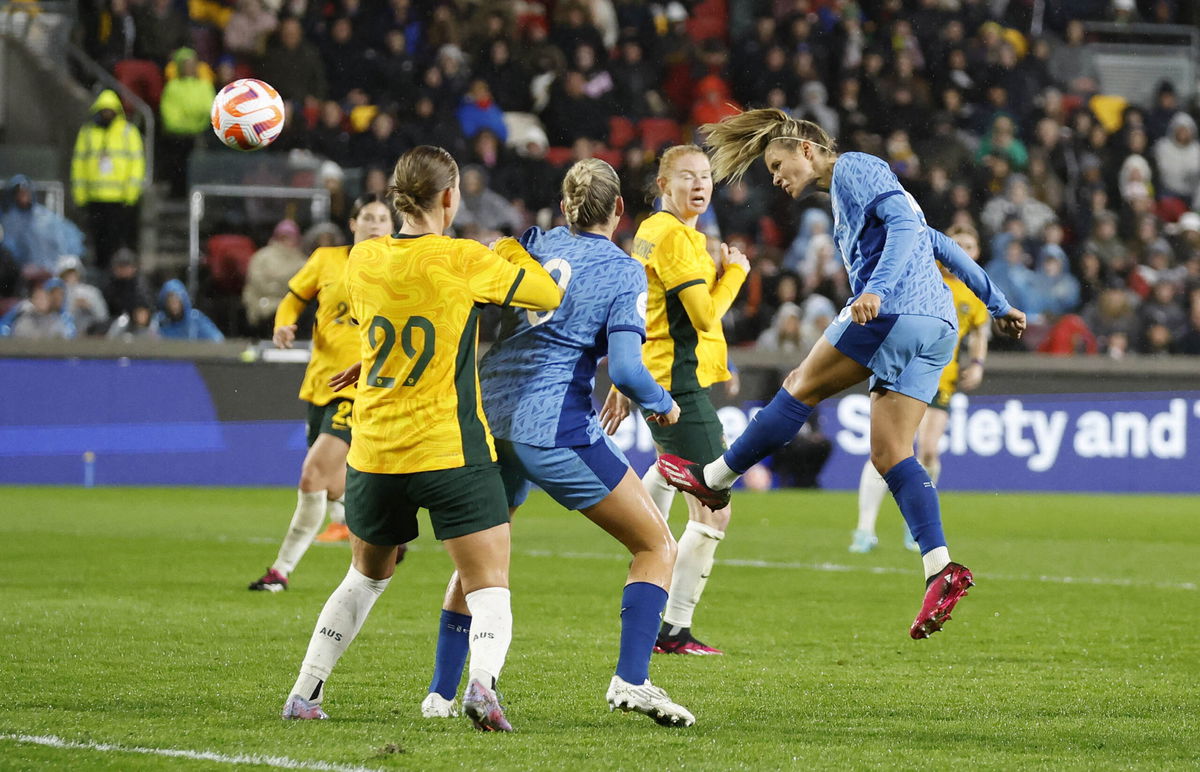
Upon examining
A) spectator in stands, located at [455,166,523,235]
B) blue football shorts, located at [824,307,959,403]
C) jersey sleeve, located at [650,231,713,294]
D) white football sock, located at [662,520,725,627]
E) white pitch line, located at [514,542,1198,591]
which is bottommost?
white pitch line, located at [514,542,1198,591]

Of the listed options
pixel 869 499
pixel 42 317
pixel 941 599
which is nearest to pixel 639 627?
pixel 941 599

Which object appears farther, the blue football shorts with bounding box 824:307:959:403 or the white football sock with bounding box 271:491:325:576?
the white football sock with bounding box 271:491:325:576

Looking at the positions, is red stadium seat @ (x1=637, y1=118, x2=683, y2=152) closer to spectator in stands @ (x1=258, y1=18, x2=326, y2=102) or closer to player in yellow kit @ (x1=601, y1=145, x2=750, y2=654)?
spectator in stands @ (x1=258, y1=18, x2=326, y2=102)

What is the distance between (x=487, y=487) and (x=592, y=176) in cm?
121

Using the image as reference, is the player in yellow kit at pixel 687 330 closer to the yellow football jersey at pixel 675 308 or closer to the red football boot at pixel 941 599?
the yellow football jersey at pixel 675 308

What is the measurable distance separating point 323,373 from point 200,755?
5172 millimetres

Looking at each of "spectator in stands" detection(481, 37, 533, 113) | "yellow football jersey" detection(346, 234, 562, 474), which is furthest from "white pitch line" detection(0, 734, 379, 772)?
"spectator in stands" detection(481, 37, 533, 113)

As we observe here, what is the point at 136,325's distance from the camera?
17266 mm

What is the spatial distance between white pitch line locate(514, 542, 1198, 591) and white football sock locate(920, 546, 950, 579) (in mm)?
4520

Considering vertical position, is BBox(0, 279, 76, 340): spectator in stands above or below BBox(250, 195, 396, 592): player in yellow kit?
below

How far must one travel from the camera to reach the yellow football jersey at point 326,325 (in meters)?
9.86

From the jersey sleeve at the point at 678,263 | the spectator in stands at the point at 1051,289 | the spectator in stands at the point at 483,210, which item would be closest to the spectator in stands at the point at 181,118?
the spectator in stands at the point at 483,210

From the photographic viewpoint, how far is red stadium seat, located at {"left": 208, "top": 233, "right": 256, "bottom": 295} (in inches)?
725

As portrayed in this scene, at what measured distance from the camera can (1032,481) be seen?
18.2 m
